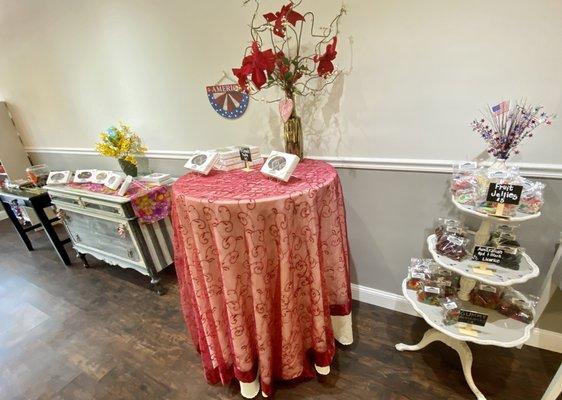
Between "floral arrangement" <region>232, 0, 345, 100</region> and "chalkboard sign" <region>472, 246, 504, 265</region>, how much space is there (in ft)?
3.21

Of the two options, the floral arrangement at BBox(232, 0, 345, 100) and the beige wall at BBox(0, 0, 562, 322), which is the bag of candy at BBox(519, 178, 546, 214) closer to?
the beige wall at BBox(0, 0, 562, 322)

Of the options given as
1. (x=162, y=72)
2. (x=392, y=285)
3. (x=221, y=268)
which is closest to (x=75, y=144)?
(x=162, y=72)

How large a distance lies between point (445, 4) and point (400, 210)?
937 millimetres

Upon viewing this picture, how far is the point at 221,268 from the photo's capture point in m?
1.01

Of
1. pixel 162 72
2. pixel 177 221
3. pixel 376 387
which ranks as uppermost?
pixel 162 72

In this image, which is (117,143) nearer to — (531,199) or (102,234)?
(102,234)

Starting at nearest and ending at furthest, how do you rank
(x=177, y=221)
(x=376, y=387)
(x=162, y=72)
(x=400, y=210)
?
1. (x=177, y=221)
2. (x=376, y=387)
3. (x=400, y=210)
4. (x=162, y=72)

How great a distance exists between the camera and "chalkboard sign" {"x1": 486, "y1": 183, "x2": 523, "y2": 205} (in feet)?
3.09

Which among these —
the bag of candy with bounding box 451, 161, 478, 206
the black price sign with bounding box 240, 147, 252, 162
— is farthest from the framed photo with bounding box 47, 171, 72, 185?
the bag of candy with bounding box 451, 161, 478, 206

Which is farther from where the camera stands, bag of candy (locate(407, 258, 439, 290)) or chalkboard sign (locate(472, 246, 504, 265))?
bag of candy (locate(407, 258, 439, 290))

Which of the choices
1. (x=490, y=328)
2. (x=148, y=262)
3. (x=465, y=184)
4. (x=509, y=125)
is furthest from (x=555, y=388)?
(x=148, y=262)

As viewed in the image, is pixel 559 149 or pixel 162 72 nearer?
pixel 559 149

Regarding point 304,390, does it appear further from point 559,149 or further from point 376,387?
point 559,149

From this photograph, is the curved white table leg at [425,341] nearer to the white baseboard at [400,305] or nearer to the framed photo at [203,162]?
the white baseboard at [400,305]
